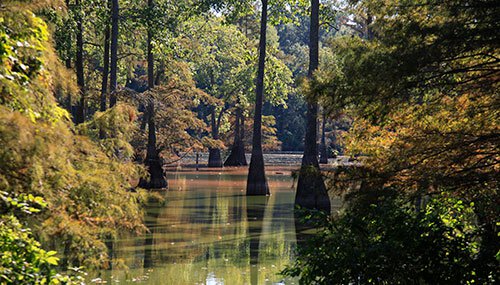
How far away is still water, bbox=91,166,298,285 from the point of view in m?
12.4

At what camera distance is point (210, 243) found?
16062mm

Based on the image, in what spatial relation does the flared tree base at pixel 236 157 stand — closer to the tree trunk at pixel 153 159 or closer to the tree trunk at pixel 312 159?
the tree trunk at pixel 153 159

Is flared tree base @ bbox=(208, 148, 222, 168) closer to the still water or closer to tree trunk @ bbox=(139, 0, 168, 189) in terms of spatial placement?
tree trunk @ bbox=(139, 0, 168, 189)

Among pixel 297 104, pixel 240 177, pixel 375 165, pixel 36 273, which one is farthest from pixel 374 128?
pixel 297 104

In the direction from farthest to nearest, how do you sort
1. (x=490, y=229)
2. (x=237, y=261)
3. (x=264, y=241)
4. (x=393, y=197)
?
(x=264, y=241) < (x=237, y=261) < (x=393, y=197) < (x=490, y=229)

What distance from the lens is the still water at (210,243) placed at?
1240 centimetres

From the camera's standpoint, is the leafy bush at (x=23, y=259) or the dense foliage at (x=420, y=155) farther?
the dense foliage at (x=420, y=155)

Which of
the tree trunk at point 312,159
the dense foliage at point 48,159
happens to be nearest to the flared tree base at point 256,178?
the tree trunk at point 312,159

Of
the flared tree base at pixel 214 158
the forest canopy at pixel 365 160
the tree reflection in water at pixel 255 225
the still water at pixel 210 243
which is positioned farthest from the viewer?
the flared tree base at pixel 214 158

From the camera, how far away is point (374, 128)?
12.1 m

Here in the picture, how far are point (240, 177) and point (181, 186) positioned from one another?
6.66m

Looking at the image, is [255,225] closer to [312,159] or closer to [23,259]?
[312,159]

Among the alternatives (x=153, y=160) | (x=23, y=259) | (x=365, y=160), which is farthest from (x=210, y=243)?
(x=153, y=160)

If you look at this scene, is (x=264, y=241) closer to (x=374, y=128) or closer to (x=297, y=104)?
(x=374, y=128)
